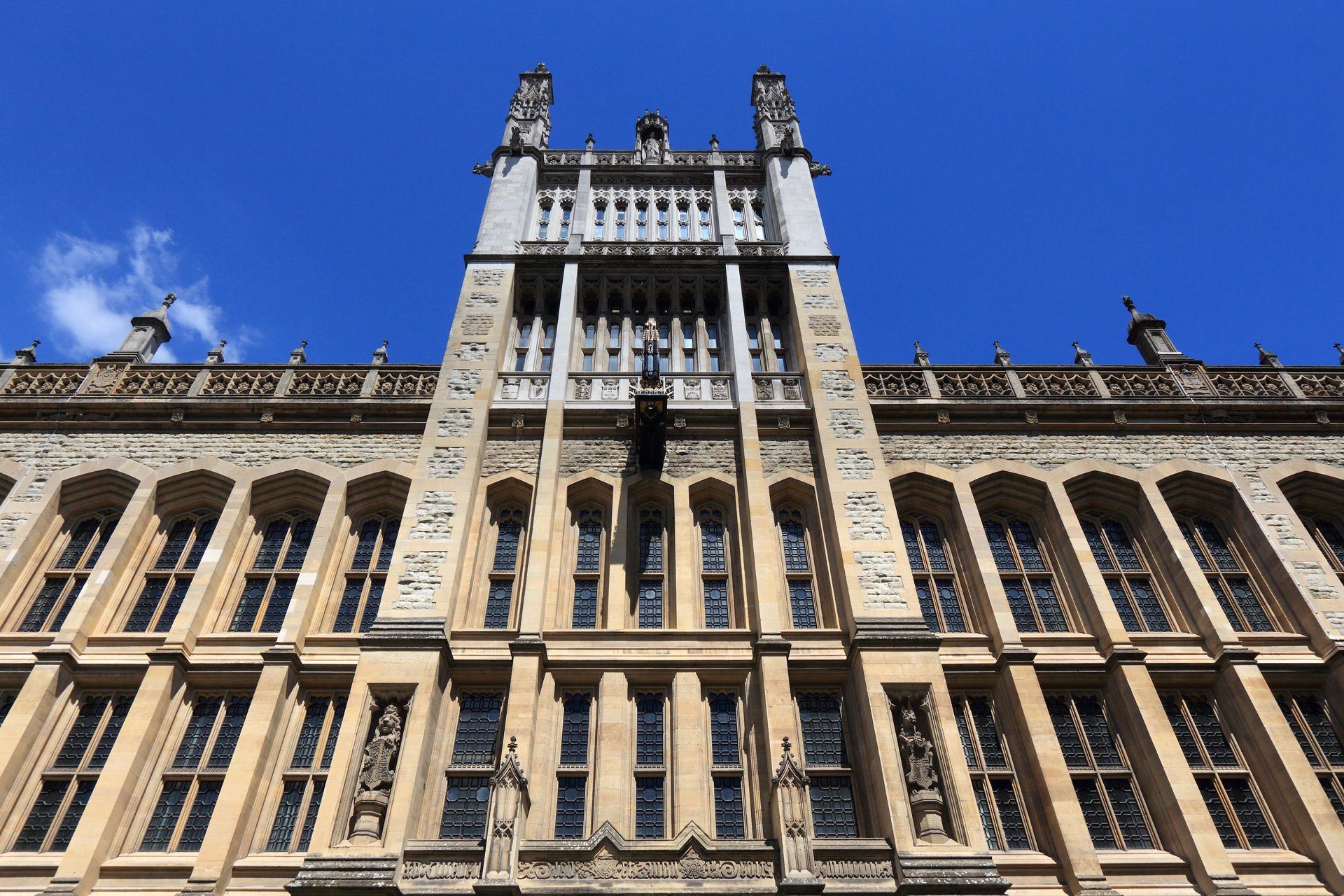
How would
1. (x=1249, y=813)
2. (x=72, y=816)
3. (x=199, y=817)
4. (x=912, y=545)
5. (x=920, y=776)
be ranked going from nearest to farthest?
(x=920, y=776)
(x=199, y=817)
(x=72, y=816)
(x=1249, y=813)
(x=912, y=545)

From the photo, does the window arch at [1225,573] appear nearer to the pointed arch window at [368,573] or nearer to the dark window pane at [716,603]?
the dark window pane at [716,603]

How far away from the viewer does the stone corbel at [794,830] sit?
1087 cm

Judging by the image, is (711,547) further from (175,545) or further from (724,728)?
(175,545)

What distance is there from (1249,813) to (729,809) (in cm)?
808

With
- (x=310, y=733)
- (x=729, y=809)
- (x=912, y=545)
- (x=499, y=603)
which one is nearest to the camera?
(x=729, y=809)

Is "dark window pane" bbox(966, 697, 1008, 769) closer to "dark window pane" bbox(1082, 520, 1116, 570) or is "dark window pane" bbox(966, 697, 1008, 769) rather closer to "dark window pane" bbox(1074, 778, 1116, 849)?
"dark window pane" bbox(1074, 778, 1116, 849)

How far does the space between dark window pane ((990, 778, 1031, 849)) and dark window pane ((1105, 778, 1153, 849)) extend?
1.44m

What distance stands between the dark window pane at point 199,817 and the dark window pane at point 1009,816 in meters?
11.7

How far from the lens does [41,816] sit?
13.3 meters

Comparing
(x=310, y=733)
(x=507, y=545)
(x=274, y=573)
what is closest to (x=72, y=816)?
(x=310, y=733)

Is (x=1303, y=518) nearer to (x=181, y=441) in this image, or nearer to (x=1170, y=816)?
(x=1170, y=816)

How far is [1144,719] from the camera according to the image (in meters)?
13.8

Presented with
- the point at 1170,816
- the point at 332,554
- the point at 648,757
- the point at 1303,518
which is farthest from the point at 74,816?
the point at 1303,518

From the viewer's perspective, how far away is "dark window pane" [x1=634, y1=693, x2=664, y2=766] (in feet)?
44.0
